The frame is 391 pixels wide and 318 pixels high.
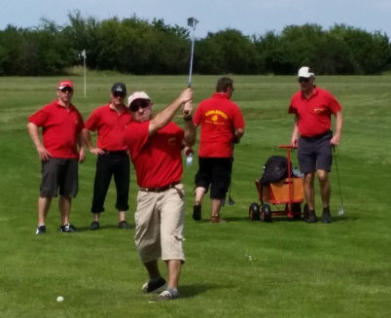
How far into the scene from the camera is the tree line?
113500mm

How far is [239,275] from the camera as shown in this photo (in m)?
11.0

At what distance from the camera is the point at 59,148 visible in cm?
1438

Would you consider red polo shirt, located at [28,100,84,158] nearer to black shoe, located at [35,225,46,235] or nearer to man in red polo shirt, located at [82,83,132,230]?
man in red polo shirt, located at [82,83,132,230]

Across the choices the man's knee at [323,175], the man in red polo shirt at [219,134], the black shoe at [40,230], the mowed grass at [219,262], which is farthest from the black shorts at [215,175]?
the black shoe at [40,230]

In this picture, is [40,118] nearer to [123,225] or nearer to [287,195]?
[123,225]

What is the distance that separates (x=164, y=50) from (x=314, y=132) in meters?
91.8

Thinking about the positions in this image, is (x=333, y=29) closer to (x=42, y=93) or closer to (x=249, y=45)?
(x=249, y=45)

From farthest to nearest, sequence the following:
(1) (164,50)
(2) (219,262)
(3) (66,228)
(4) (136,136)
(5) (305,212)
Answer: (1) (164,50) → (5) (305,212) → (3) (66,228) → (2) (219,262) → (4) (136,136)

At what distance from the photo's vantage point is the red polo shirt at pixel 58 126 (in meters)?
14.3

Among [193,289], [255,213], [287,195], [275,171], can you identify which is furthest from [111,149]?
[193,289]

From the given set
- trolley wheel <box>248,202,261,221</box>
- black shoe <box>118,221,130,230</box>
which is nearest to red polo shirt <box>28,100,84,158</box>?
black shoe <box>118,221,130,230</box>

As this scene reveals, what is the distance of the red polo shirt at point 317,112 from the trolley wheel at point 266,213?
113cm

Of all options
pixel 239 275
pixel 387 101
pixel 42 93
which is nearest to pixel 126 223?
pixel 239 275

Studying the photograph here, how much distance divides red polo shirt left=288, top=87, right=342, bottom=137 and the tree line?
275ft
